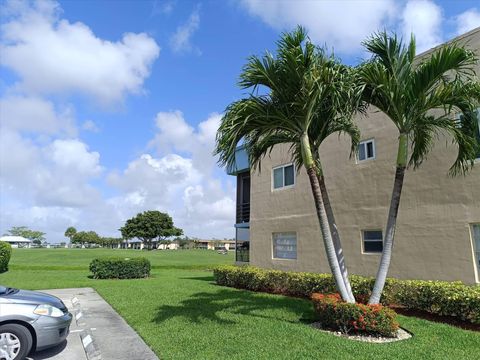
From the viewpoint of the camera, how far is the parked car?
19.8 feet

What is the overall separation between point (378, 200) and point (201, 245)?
133m

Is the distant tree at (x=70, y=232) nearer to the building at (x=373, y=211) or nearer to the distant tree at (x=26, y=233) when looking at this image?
the distant tree at (x=26, y=233)

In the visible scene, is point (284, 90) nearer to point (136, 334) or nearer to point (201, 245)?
point (136, 334)

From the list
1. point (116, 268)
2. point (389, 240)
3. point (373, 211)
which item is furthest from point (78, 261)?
point (389, 240)

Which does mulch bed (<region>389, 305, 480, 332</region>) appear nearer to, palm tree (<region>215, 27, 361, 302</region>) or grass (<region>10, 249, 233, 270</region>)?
palm tree (<region>215, 27, 361, 302</region>)

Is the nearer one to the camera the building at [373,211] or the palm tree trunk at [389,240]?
the palm tree trunk at [389,240]

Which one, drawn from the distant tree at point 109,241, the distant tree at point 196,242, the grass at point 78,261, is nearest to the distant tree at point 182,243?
the distant tree at point 196,242

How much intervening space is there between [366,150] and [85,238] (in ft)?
444

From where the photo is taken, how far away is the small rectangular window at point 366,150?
41.9ft

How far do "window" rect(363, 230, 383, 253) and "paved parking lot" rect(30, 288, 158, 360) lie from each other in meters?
7.84

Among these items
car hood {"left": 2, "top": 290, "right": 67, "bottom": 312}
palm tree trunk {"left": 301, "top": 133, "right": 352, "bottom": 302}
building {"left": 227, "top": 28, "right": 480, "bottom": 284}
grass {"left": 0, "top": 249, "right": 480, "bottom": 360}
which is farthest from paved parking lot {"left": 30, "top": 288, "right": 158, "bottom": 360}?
building {"left": 227, "top": 28, "right": 480, "bottom": 284}

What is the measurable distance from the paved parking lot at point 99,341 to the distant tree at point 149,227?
79.8 meters

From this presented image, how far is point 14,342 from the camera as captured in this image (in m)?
6.06

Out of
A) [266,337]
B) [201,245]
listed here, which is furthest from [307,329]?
[201,245]
